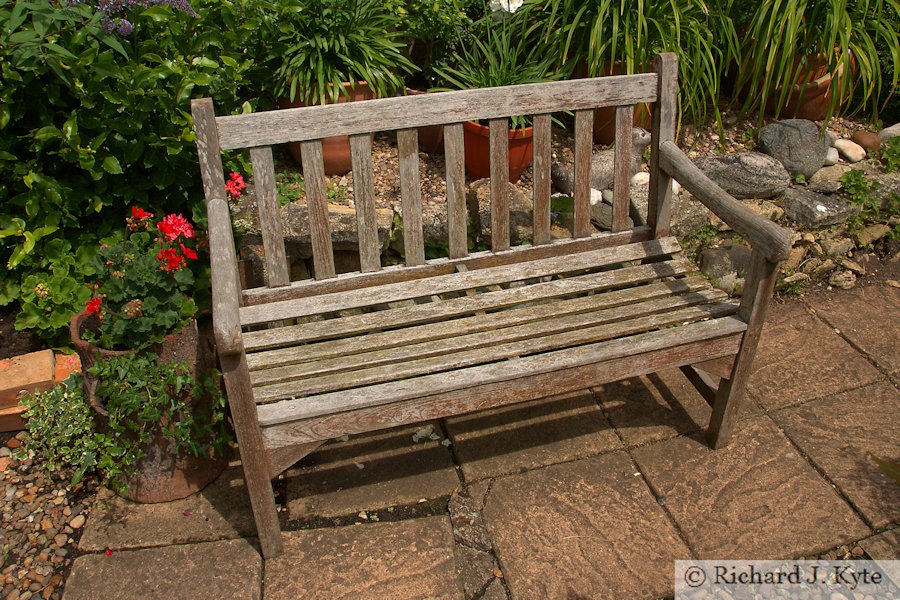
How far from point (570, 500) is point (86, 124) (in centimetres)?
217

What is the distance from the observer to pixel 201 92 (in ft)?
9.76

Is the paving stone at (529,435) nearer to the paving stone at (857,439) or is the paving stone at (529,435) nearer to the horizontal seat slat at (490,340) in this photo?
the horizontal seat slat at (490,340)

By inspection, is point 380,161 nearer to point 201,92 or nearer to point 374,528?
point 201,92

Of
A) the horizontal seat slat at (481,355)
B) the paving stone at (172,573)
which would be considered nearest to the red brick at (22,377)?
the paving stone at (172,573)

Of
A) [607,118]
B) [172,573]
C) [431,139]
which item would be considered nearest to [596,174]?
[607,118]

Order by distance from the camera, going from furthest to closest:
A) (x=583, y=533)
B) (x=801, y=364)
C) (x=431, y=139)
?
(x=431, y=139), (x=801, y=364), (x=583, y=533)

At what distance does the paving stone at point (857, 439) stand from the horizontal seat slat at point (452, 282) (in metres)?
0.90

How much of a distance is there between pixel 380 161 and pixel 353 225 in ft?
2.40

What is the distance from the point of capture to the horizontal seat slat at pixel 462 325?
8.68ft

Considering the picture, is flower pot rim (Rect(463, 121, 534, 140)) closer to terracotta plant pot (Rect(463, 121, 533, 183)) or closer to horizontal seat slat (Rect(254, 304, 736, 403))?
terracotta plant pot (Rect(463, 121, 533, 183))

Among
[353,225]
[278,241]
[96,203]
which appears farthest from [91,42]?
[353,225]

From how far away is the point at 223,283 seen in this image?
2.32 m

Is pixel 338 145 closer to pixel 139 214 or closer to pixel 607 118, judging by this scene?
pixel 139 214

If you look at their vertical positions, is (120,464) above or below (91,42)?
below
